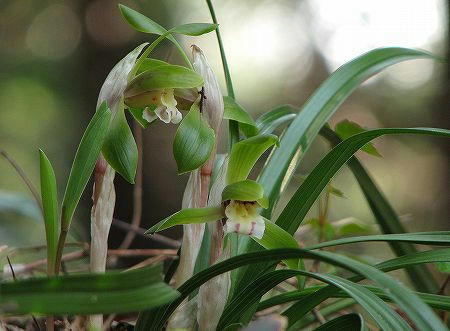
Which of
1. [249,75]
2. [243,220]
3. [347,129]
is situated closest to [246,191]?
[243,220]

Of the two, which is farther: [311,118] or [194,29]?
[311,118]

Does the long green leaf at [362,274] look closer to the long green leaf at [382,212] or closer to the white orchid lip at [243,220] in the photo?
the white orchid lip at [243,220]

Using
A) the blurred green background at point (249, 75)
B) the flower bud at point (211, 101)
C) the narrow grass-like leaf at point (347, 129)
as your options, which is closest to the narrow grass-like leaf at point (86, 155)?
the flower bud at point (211, 101)

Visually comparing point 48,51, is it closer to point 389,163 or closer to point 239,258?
point 389,163

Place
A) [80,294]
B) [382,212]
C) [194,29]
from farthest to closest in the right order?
[382,212] < [194,29] < [80,294]

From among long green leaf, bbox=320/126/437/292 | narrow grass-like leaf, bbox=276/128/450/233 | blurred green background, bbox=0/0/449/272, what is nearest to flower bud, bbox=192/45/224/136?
narrow grass-like leaf, bbox=276/128/450/233

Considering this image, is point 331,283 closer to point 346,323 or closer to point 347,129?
point 346,323

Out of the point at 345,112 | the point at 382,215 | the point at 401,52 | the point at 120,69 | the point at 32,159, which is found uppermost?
the point at 345,112

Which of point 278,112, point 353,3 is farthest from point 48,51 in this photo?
point 278,112
